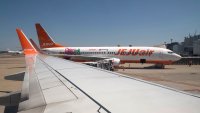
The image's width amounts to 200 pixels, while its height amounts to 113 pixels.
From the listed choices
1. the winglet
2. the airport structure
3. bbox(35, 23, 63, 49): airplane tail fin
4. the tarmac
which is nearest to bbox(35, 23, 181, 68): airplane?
bbox(35, 23, 63, 49): airplane tail fin

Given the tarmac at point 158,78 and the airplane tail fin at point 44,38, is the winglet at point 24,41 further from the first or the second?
the airplane tail fin at point 44,38

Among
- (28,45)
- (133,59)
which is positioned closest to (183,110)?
(28,45)

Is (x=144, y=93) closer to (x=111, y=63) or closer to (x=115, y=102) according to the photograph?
(x=115, y=102)

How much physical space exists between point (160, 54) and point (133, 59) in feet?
12.8

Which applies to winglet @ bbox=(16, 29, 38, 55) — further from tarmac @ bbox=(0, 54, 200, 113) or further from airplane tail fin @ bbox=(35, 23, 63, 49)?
airplane tail fin @ bbox=(35, 23, 63, 49)

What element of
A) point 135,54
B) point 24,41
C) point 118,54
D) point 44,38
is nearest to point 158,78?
point 135,54

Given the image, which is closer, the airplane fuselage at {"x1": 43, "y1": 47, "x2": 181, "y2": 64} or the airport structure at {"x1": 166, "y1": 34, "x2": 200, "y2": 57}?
the airplane fuselage at {"x1": 43, "y1": 47, "x2": 181, "y2": 64}

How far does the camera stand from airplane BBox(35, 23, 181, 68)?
29.8m

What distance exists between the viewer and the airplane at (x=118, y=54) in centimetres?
2978

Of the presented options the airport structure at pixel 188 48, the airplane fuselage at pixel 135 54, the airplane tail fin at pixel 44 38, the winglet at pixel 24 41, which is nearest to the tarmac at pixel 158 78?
the winglet at pixel 24 41

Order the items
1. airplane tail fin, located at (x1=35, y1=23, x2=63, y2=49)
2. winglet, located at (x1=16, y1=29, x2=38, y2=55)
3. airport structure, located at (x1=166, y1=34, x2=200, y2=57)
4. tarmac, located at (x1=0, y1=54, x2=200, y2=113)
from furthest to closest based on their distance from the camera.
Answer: airport structure, located at (x1=166, y1=34, x2=200, y2=57) < airplane tail fin, located at (x1=35, y1=23, x2=63, y2=49) < winglet, located at (x1=16, y1=29, x2=38, y2=55) < tarmac, located at (x1=0, y1=54, x2=200, y2=113)

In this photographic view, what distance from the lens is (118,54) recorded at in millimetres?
30469

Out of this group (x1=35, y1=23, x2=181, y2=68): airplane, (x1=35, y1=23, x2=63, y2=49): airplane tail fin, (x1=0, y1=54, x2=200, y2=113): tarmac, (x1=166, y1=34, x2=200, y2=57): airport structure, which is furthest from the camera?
(x1=166, y1=34, x2=200, y2=57): airport structure

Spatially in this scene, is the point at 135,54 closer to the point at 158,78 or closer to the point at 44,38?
the point at 158,78
